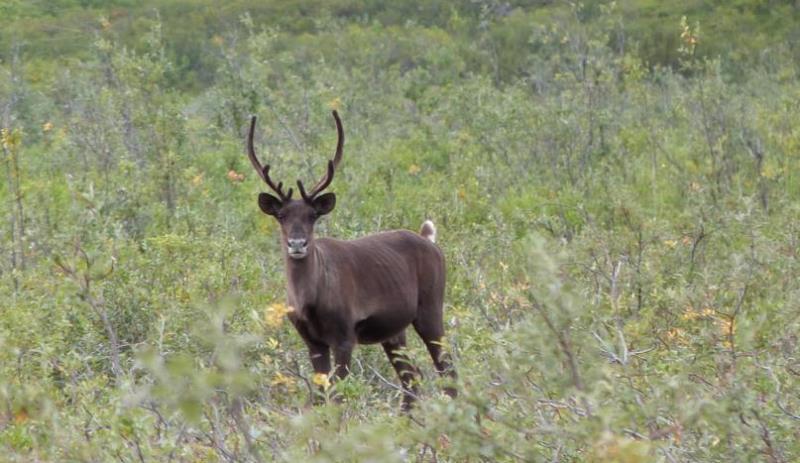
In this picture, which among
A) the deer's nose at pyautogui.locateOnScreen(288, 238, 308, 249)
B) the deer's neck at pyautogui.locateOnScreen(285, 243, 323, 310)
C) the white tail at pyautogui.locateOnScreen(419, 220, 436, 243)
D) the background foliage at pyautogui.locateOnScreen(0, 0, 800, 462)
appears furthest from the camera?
the white tail at pyautogui.locateOnScreen(419, 220, 436, 243)

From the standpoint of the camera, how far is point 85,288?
16.8 ft

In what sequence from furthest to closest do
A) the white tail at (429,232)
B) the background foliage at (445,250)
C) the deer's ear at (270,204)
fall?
the white tail at (429,232) → the deer's ear at (270,204) → the background foliage at (445,250)

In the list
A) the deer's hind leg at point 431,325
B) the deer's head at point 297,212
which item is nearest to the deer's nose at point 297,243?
the deer's head at point 297,212

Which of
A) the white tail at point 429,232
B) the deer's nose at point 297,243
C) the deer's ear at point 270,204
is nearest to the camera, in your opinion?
Answer: the deer's nose at point 297,243

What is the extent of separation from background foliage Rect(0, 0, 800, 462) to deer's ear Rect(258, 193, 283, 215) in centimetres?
65

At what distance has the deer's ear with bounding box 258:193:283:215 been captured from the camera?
8625 mm

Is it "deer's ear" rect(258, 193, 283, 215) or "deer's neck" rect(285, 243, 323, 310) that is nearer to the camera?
"deer's neck" rect(285, 243, 323, 310)

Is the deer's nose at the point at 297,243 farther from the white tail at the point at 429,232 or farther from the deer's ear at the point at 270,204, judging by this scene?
the white tail at the point at 429,232

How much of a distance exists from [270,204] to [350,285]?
0.67 metres

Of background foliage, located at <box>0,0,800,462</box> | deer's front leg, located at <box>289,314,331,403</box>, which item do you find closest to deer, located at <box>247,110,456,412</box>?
deer's front leg, located at <box>289,314,331,403</box>

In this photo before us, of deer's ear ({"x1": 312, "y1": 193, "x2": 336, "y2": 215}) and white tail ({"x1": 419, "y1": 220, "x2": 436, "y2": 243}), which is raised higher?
deer's ear ({"x1": 312, "y1": 193, "x2": 336, "y2": 215})

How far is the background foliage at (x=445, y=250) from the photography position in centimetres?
463

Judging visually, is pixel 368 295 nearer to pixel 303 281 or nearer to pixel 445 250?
pixel 303 281

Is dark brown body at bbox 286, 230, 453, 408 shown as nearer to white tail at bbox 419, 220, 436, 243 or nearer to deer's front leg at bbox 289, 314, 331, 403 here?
deer's front leg at bbox 289, 314, 331, 403
